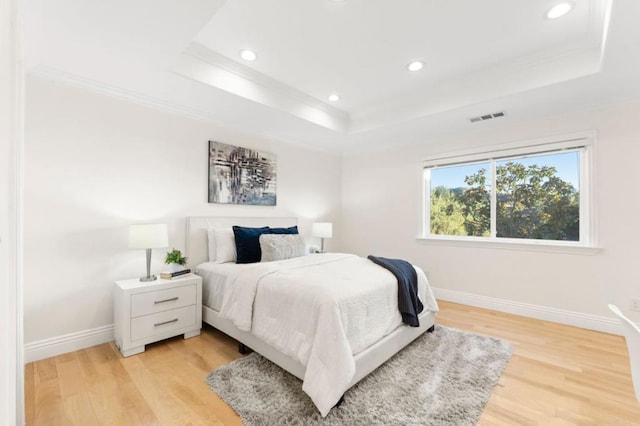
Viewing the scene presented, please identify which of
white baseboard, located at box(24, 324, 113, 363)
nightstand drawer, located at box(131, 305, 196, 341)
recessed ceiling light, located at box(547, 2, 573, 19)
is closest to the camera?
recessed ceiling light, located at box(547, 2, 573, 19)

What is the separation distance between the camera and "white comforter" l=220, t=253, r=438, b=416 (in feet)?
5.44

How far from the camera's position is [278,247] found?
10.0 feet

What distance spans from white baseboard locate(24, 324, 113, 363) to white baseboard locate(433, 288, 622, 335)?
12.7 feet

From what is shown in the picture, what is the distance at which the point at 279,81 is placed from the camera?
3.02m

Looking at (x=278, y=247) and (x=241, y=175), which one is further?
(x=241, y=175)

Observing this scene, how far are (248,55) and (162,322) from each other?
2516 mm

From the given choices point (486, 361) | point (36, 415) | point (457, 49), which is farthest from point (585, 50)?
point (36, 415)

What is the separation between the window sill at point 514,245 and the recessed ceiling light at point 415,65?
2273 millimetres

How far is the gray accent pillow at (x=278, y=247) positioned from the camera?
9.89 ft

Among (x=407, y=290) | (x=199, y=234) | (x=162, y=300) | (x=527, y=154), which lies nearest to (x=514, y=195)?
(x=527, y=154)

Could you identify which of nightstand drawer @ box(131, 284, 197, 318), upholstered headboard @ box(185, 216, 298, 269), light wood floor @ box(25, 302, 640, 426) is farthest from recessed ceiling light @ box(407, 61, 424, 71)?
nightstand drawer @ box(131, 284, 197, 318)

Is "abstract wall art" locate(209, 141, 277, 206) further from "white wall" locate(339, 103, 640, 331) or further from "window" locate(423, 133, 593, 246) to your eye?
"window" locate(423, 133, 593, 246)

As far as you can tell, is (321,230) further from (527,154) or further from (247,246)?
(527,154)

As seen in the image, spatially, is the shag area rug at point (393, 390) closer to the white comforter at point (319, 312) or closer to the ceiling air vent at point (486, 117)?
the white comforter at point (319, 312)
